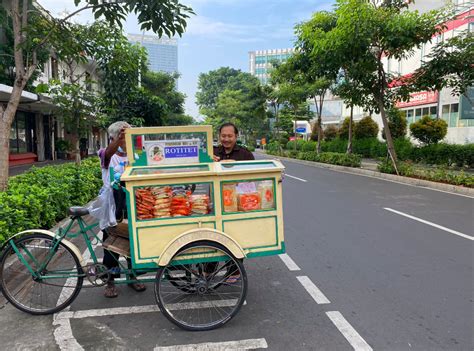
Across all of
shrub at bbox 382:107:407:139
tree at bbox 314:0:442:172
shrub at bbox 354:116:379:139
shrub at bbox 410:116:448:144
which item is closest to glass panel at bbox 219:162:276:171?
tree at bbox 314:0:442:172

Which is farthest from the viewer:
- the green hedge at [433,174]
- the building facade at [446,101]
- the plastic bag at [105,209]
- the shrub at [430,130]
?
the building facade at [446,101]

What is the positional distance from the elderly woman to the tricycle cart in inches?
5.9

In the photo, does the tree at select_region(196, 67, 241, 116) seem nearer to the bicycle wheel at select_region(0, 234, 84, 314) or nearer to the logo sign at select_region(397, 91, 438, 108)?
the logo sign at select_region(397, 91, 438, 108)

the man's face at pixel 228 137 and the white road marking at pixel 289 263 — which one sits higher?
the man's face at pixel 228 137

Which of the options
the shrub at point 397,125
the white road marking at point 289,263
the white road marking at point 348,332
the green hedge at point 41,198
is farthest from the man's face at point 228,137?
the shrub at point 397,125

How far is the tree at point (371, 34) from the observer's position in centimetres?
1263

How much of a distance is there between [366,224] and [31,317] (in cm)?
539

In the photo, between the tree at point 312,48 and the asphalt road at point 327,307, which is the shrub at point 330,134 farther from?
the asphalt road at point 327,307

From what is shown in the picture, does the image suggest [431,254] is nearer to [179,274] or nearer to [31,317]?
[179,274]

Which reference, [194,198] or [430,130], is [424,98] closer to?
[430,130]

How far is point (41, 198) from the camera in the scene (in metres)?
5.58

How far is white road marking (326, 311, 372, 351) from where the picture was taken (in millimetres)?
2953

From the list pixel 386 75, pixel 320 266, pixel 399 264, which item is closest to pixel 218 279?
pixel 320 266

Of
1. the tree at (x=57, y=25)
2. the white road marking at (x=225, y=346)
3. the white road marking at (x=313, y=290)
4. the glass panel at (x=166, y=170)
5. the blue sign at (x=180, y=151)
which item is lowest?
the white road marking at (x=313, y=290)
